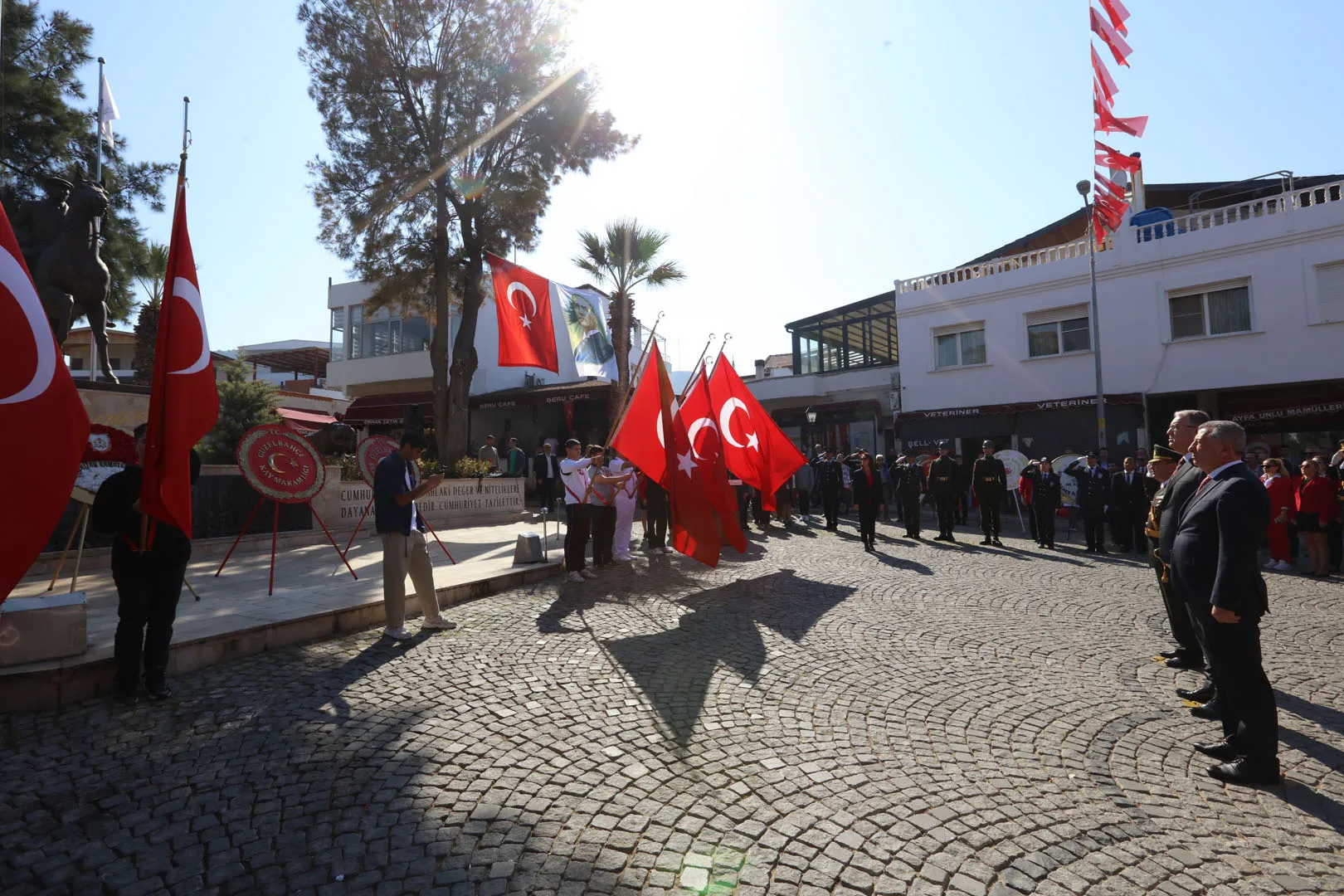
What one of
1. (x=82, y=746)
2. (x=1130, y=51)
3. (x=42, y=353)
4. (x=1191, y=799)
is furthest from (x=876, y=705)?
(x=1130, y=51)

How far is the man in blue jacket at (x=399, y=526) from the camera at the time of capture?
5.93 m

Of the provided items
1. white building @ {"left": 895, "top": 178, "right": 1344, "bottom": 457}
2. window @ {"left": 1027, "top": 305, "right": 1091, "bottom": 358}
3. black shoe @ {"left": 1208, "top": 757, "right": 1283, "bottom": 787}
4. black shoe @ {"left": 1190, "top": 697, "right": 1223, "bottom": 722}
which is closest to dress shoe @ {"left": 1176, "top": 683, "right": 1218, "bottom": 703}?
black shoe @ {"left": 1190, "top": 697, "right": 1223, "bottom": 722}

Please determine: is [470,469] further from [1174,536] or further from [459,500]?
[1174,536]

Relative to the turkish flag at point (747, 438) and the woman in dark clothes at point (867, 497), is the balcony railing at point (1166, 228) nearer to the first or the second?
the woman in dark clothes at point (867, 497)

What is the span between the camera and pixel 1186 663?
194 inches

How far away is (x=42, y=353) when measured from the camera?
320 cm

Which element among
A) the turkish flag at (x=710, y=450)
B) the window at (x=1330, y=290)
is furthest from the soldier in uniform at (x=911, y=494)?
the window at (x=1330, y=290)

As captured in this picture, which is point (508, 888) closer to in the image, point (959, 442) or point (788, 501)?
point (788, 501)

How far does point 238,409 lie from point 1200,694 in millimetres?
20165

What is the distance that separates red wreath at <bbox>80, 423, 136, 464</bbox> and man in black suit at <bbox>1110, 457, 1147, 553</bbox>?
13776mm

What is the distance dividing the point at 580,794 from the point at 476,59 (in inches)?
699

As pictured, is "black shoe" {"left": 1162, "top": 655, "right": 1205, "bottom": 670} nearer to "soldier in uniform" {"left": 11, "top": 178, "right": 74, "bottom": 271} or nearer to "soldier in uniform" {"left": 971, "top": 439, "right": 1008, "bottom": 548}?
"soldier in uniform" {"left": 971, "top": 439, "right": 1008, "bottom": 548}

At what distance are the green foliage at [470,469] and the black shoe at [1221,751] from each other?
1393cm

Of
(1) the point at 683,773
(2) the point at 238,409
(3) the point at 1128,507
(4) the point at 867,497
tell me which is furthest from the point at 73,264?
(3) the point at 1128,507
